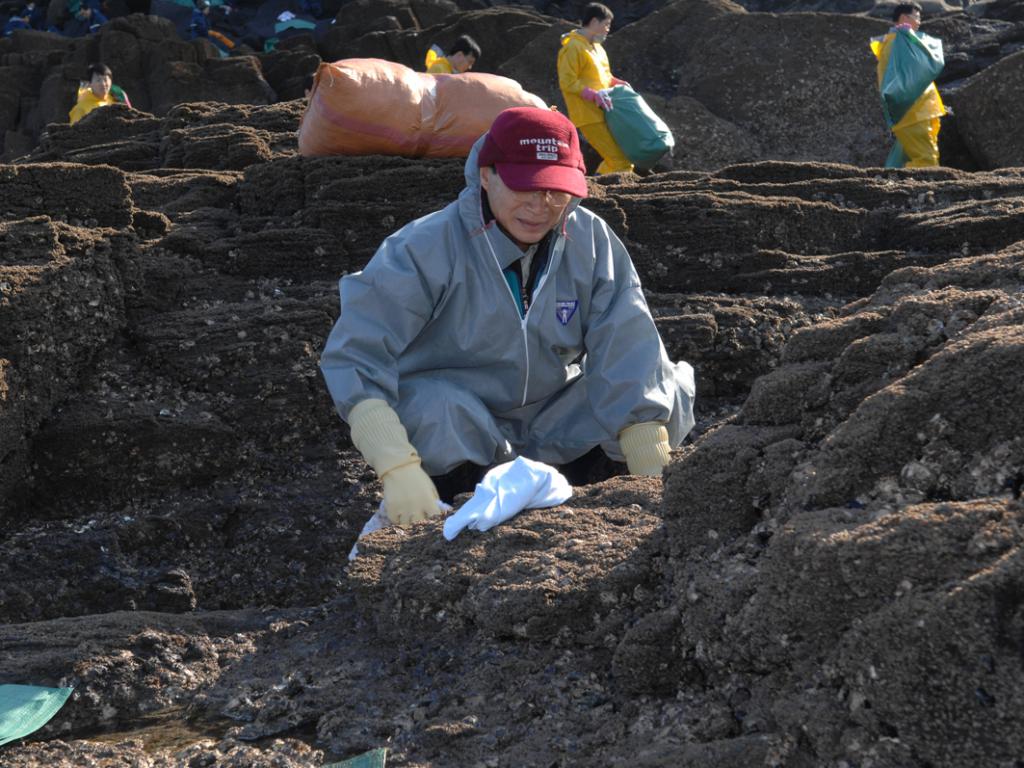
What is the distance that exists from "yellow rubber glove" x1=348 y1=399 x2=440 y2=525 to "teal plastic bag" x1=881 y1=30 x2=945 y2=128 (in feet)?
20.0

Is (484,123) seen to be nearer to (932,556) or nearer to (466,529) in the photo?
(466,529)

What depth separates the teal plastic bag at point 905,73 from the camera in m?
8.27

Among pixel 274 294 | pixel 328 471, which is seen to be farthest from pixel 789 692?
pixel 274 294

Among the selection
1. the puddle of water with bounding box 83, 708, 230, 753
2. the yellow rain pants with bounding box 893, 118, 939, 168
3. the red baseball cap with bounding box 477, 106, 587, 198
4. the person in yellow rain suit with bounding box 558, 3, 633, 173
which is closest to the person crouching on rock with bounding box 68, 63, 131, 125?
the person in yellow rain suit with bounding box 558, 3, 633, 173

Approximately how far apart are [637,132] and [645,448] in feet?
13.8

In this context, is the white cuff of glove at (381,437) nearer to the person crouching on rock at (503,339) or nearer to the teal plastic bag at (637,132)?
the person crouching on rock at (503,339)

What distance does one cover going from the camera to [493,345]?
344cm

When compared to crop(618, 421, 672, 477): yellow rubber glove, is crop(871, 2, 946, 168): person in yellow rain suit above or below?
below

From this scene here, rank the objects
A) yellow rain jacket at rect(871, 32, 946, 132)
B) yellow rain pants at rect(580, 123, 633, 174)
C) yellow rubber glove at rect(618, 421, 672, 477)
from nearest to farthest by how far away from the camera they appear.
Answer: yellow rubber glove at rect(618, 421, 672, 477) → yellow rain pants at rect(580, 123, 633, 174) → yellow rain jacket at rect(871, 32, 946, 132)

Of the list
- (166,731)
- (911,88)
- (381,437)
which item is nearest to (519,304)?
(381,437)

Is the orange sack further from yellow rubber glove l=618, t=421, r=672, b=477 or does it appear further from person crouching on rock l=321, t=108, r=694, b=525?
yellow rubber glove l=618, t=421, r=672, b=477

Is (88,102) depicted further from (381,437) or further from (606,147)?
(381,437)

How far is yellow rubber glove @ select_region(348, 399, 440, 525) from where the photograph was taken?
3.16m

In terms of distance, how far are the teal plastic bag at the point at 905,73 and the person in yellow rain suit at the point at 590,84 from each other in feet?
6.13
